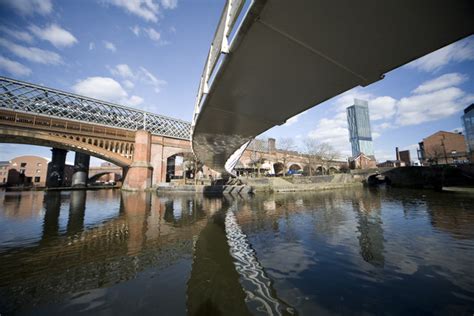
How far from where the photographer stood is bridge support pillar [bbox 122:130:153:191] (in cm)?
3391

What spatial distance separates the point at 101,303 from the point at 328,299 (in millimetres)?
4265

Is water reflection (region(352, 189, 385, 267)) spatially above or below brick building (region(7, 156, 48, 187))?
below

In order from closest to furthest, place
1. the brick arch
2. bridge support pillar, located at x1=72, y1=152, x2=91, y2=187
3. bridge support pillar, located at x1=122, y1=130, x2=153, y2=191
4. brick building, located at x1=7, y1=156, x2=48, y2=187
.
→ the brick arch, bridge support pillar, located at x1=122, y1=130, x2=153, y2=191, bridge support pillar, located at x1=72, y1=152, x2=91, y2=187, brick building, located at x1=7, y1=156, x2=48, y2=187

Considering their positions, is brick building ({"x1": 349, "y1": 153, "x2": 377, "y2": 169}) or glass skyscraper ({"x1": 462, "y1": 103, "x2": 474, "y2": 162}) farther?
brick building ({"x1": 349, "y1": 153, "x2": 377, "y2": 169})

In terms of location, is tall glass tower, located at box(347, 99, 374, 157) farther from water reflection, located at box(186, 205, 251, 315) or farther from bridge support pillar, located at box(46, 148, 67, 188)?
water reflection, located at box(186, 205, 251, 315)

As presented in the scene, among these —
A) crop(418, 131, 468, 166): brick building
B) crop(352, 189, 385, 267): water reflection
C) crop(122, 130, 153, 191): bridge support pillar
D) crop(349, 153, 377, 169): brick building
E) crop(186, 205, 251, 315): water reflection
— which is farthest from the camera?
crop(349, 153, 377, 169): brick building

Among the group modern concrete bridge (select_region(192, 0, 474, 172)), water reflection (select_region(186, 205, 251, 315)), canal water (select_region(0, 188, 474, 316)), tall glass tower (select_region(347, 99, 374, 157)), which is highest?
tall glass tower (select_region(347, 99, 374, 157))

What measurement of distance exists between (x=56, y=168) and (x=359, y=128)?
20818 cm

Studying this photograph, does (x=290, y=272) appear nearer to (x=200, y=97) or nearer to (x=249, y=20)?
(x=249, y=20)

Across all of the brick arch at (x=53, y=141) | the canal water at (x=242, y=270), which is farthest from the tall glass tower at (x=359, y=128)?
the canal water at (x=242, y=270)

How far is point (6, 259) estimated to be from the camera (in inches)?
221

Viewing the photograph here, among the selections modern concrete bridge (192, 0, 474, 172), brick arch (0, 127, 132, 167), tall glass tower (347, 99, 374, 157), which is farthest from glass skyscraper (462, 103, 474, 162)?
tall glass tower (347, 99, 374, 157)

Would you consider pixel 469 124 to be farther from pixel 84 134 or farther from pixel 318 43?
pixel 84 134

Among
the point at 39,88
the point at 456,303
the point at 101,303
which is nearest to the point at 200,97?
the point at 101,303
